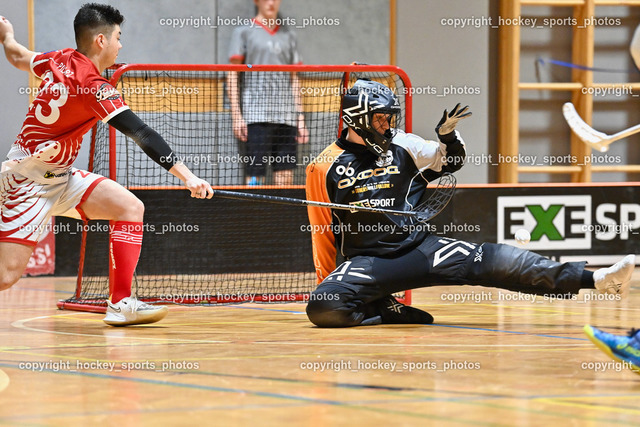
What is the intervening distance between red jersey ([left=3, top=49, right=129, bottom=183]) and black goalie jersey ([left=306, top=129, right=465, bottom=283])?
119cm

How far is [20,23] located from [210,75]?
1.74 meters

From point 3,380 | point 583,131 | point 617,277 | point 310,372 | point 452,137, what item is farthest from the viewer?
point 583,131

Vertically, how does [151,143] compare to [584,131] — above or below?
below

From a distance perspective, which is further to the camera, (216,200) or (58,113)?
(216,200)

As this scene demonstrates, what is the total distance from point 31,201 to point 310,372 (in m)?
2.04

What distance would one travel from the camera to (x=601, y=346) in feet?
10.2

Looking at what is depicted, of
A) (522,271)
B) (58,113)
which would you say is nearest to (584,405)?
(522,271)

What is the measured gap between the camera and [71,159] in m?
4.61

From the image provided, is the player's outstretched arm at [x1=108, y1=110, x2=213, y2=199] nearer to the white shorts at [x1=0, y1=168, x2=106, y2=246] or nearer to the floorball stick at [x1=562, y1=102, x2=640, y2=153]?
the white shorts at [x1=0, y1=168, x2=106, y2=246]

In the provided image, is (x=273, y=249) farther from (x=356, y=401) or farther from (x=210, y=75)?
(x=356, y=401)

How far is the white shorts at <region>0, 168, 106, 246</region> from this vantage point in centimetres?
443

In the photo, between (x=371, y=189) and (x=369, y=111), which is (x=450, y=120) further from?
(x=371, y=189)

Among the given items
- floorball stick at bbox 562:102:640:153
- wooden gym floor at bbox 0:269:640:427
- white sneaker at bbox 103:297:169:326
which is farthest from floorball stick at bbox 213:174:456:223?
floorball stick at bbox 562:102:640:153

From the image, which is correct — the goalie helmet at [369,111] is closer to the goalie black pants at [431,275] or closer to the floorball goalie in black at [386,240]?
the floorball goalie in black at [386,240]
